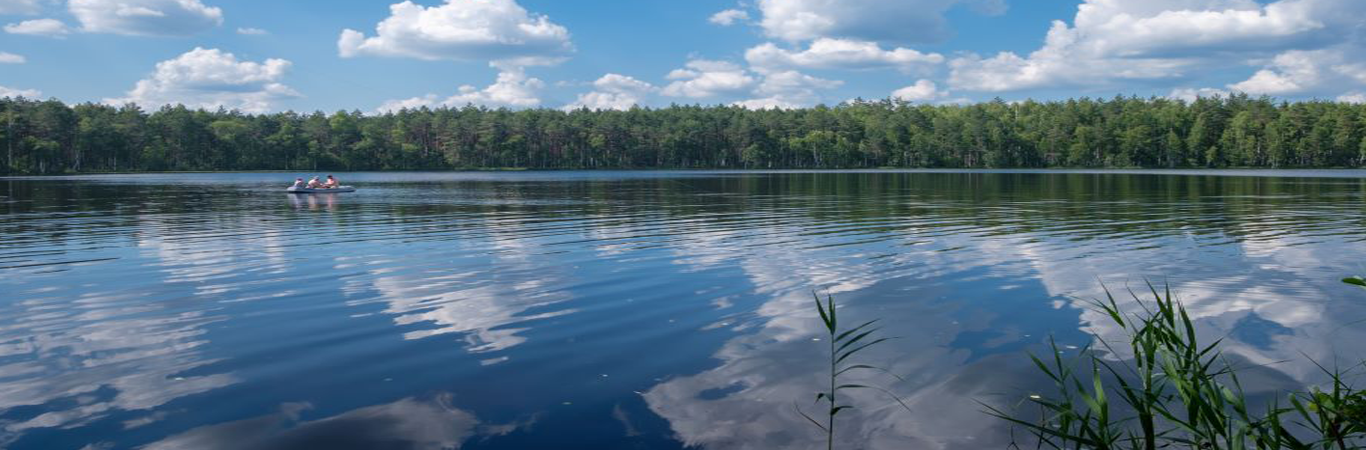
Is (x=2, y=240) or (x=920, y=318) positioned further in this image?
(x=2, y=240)

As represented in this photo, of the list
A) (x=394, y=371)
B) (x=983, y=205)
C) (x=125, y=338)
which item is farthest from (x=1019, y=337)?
(x=983, y=205)

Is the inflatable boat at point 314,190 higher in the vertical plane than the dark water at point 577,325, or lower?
higher

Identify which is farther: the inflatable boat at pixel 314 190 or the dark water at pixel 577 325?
the inflatable boat at pixel 314 190

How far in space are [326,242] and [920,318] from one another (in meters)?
20.4

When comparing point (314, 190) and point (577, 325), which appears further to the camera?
point (314, 190)

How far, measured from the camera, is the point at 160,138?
19825 centimetres

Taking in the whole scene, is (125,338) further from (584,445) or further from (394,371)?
(584,445)

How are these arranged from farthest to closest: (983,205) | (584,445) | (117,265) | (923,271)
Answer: (983,205), (117,265), (923,271), (584,445)

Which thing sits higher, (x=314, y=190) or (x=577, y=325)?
(x=314, y=190)

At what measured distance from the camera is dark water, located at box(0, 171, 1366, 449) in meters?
9.33

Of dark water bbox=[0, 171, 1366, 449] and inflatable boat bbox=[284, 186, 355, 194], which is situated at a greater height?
inflatable boat bbox=[284, 186, 355, 194]

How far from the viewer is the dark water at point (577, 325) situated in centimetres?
933

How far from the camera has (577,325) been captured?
14359 millimetres

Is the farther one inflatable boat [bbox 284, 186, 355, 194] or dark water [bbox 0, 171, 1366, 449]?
inflatable boat [bbox 284, 186, 355, 194]
